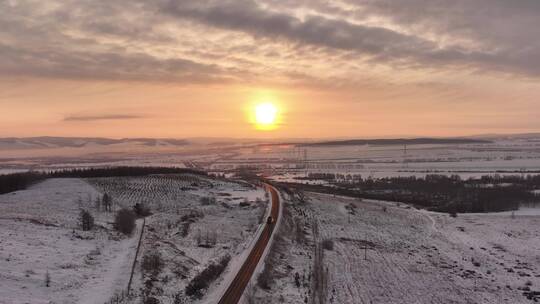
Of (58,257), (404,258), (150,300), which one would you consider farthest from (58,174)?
(150,300)

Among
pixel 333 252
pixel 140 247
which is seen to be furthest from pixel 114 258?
pixel 333 252

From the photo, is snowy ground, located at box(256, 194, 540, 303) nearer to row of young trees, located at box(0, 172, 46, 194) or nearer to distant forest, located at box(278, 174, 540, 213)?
distant forest, located at box(278, 174, 540, 213)

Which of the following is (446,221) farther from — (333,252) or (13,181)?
(13,181)

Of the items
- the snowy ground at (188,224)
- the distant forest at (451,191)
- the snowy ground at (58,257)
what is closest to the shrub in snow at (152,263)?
the snowy ground at (188,224)

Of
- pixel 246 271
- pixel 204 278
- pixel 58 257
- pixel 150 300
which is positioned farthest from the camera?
pixel 246 271

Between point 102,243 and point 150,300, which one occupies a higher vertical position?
point 102,243

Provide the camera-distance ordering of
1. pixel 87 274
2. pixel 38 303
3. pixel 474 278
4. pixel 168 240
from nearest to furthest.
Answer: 1. pixel 38 303
2. pixel 87 274
3. pixel 474 278
4. pixel 168 240

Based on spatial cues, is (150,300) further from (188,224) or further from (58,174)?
(58,174)

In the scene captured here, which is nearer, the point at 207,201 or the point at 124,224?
the point at 124,224
